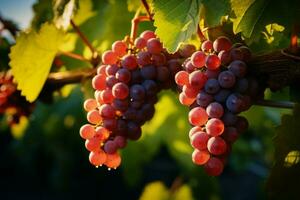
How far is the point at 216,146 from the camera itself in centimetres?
69

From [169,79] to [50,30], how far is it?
41 cm

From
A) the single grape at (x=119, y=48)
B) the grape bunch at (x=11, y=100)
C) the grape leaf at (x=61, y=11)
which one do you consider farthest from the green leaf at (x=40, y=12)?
the single grape at (x=119, y=48)

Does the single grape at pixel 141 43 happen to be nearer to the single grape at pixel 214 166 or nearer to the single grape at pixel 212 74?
the single grape at pixel 212 74

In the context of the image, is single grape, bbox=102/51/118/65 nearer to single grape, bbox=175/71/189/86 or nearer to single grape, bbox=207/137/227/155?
single grape, bbox=175/71/189/86

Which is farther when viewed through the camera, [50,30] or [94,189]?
[94,189]

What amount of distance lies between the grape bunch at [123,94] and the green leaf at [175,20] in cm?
6

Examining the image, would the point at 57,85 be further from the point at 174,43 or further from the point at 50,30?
the point at 174,43

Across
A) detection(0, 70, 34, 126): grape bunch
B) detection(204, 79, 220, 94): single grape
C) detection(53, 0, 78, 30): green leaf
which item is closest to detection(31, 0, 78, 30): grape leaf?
detection(53, 0, 78, 30): green leaf

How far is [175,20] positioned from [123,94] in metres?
0.15

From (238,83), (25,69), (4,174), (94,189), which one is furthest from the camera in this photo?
(4,174)

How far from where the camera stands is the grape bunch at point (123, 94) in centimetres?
82

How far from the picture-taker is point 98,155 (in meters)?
0.81

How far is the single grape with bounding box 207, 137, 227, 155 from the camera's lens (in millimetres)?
691

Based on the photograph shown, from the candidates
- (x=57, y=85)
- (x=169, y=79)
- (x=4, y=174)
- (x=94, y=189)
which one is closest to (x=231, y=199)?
(x=94, y=189)
